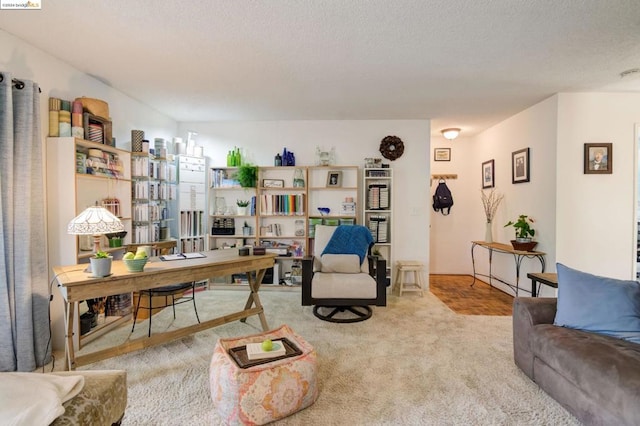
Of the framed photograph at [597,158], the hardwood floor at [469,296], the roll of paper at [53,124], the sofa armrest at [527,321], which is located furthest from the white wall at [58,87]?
the framed photograph at [597,158]

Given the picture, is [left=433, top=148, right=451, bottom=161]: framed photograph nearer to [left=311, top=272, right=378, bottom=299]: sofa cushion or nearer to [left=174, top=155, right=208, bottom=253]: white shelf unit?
[left=311, top=272, right=378, bottom=299]: sofa cushion

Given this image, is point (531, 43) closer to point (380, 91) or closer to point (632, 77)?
point (380, 91)

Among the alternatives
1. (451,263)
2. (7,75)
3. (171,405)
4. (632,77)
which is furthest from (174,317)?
(632,77)

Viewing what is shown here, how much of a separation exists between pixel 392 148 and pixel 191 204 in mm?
3068

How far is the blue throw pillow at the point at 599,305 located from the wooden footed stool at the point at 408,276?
212 cm

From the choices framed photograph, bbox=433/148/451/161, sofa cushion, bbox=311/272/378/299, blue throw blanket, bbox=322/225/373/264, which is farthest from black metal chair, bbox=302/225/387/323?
framed photograph, bbox=433/148/451/161

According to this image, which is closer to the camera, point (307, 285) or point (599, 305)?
point (599, 305)

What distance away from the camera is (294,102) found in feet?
12.3

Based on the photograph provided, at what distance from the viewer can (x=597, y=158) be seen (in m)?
3.45

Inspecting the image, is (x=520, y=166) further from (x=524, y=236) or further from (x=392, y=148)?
(x=392, y=148)

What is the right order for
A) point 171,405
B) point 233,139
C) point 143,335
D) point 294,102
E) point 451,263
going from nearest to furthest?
point 171,405 → point 143,335 → point 294,102 → point 233,139 → point 451,263

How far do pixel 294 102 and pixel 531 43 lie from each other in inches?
96.2

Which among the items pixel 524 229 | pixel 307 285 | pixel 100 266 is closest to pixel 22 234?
pixel 100 266

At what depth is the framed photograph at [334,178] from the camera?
4.42 m
